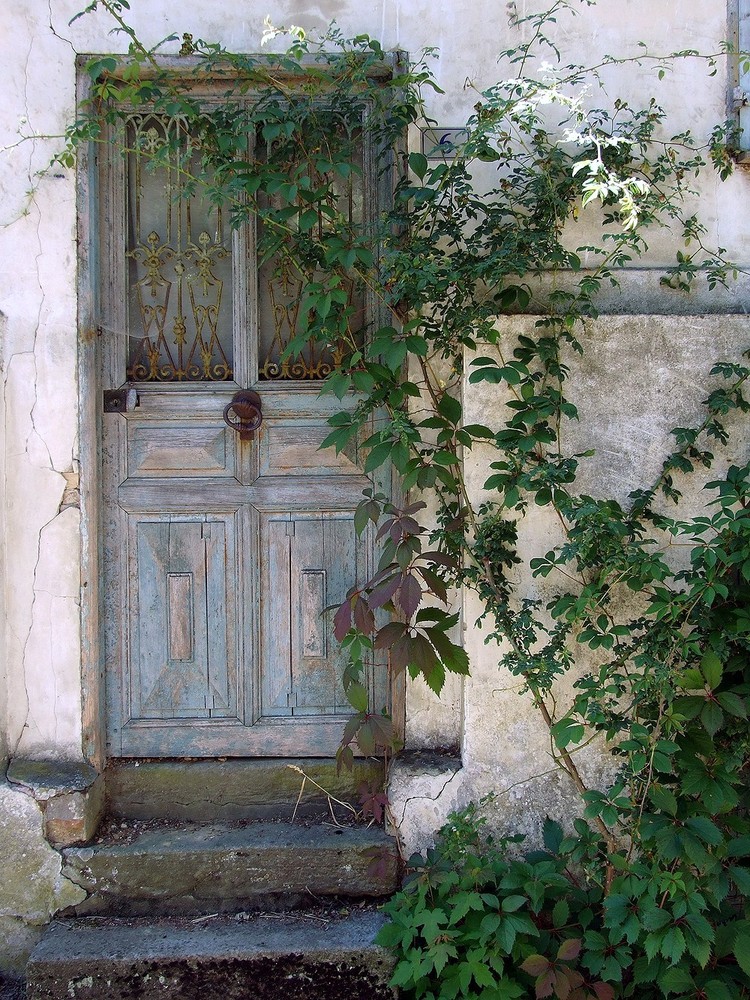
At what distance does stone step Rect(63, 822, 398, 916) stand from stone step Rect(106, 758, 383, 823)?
190 millimetres

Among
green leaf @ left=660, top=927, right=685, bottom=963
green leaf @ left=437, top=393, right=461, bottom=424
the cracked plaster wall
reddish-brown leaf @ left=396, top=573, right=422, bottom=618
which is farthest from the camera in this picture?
the cracked plaster wall

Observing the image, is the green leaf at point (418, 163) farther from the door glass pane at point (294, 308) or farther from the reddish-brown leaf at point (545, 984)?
the reddish-brown leaf at point (545, 984)

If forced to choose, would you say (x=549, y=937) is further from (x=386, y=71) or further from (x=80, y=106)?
(x=80, y=106)

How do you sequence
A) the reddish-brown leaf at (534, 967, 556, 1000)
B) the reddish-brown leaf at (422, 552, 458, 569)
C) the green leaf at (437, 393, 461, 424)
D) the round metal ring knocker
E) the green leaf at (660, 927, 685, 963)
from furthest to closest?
the round metal ring knocker → the green leaf at (437, 393, 461, 424) → the reddish-brown leaf at (422, 552, 458, 569) → the reddish-brown leaf at (534, 967, 556, 1000) → the green leaf at (660, 927, 685, 963)

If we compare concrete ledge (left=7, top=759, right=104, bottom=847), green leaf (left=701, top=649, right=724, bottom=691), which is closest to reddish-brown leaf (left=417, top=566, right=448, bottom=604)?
A: green leaf (left=701, top=649, right=724, bottom=691)

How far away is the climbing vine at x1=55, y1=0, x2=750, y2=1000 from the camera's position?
2502 millimetres

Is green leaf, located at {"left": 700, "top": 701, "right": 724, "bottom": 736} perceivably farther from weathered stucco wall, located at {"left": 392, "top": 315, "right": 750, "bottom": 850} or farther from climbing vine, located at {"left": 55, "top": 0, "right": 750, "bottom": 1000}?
weathered stucco wall, located at {"left": 392, "top": 315, "right": 750, "bottom": 850}

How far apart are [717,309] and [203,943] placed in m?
2.67

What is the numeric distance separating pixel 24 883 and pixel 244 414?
5.68 ft

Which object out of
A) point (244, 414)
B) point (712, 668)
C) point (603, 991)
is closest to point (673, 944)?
point (603, 991)

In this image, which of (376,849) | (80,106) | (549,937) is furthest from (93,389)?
(549,937)

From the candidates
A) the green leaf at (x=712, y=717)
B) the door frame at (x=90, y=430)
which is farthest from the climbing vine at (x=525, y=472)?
the door frame at (x=90, y=430)

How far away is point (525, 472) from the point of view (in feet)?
9.33

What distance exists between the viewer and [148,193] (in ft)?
10.4
